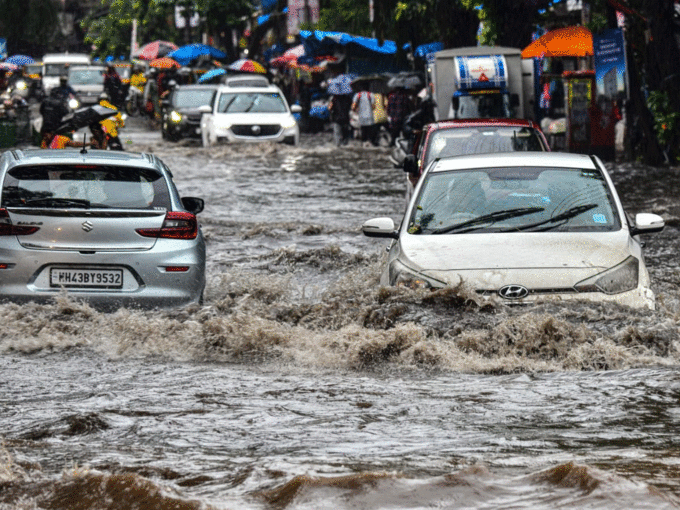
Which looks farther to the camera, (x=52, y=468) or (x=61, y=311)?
(x=61, y=311)

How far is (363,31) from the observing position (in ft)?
145

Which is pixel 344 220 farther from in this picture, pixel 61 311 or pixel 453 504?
pixel 453 504

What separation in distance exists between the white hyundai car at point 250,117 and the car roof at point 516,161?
20.3 meters

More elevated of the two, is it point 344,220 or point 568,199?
point 568,199

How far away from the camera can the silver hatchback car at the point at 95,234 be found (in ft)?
31.7

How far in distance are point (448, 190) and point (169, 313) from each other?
7.45 feet

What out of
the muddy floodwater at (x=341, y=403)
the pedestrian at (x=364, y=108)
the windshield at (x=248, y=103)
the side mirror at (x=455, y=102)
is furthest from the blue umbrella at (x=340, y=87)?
the muddy floodwater at (x=341, y=403)

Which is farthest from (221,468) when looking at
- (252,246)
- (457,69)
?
(457,69)

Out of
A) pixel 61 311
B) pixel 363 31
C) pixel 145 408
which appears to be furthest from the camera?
pixel 363 31

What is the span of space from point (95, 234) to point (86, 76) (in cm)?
4278

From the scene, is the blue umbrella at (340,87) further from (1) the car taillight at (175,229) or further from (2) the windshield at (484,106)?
(1) the car taillight at (175,229)

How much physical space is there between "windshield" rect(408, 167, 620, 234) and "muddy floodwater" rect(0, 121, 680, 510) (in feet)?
2.60

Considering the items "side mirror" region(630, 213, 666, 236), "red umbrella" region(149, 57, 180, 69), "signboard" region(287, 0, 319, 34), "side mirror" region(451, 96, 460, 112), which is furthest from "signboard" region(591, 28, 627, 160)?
"red umbrella" region(149, 57, 180, 69)

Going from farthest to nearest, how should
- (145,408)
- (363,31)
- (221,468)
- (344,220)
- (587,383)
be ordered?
1. (363,31)
2. (344,220)
3. (587,383)
4. (145,408)
5. (221,468)
